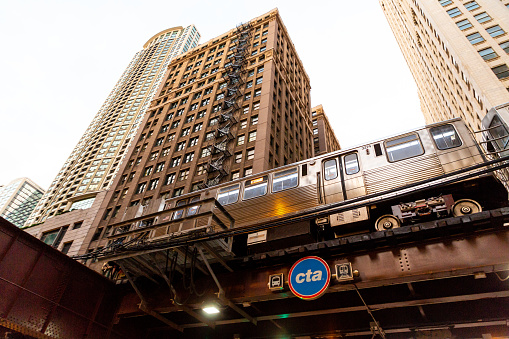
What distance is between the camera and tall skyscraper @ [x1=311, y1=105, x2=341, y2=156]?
76562 mm

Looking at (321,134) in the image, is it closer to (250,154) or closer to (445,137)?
(250,154)

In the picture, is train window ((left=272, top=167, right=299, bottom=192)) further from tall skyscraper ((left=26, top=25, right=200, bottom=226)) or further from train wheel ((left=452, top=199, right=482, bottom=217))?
tall skyscraper ((left=26, top=25, right=200, bottom=226))

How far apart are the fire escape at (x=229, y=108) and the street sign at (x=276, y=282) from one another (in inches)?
1062

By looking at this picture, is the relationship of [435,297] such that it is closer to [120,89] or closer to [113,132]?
[113,132]

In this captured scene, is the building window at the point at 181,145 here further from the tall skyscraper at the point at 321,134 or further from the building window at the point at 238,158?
the tall skyscraper at the point at 321,134

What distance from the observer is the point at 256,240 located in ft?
44.5

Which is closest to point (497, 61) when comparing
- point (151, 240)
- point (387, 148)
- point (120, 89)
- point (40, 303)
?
point (387, 148)

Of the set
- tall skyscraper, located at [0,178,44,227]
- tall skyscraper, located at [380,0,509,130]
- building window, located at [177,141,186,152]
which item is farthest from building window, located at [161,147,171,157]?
tall skyscraper, located at [0,178,44,227]

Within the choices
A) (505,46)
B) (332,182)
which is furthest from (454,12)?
(332,182)

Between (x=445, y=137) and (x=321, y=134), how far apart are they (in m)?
66.9

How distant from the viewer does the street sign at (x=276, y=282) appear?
394 inches

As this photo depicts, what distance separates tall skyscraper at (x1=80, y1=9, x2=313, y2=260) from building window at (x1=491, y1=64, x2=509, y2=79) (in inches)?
1022

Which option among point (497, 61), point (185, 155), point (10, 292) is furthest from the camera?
point (185, 155)

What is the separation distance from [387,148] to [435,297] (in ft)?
21.2
